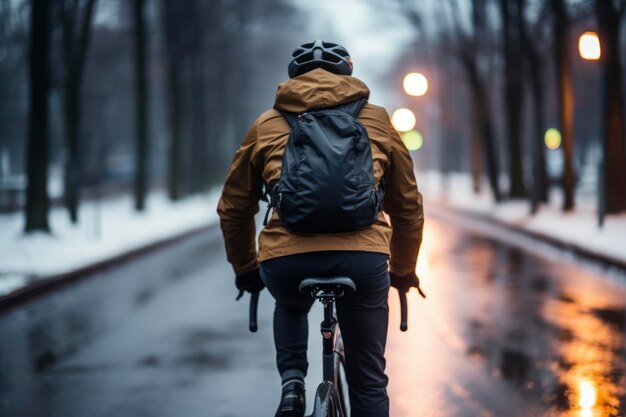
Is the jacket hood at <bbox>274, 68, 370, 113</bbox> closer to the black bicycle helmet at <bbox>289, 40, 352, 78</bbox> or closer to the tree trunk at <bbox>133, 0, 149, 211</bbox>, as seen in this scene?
the black bicycle helmet at <bbox>289, 40, 352, 78</bbox>

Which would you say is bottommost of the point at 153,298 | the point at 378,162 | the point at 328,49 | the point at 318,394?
the point at 153,298

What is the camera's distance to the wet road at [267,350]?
5.86 meters

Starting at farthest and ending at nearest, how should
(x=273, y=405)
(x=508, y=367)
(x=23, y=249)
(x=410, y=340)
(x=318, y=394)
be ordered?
(x=23, y=249) → (x=410, y=340) → (x=508, y=367) → (x=273, y=405) → (x=318, y=394)

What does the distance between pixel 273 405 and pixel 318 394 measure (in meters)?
2.56

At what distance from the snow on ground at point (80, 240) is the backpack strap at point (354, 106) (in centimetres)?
827

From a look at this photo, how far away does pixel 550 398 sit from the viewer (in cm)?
586

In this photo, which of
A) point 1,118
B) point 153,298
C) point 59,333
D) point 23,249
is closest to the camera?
point 59,333

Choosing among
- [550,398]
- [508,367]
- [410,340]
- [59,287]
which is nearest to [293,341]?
[550,398]

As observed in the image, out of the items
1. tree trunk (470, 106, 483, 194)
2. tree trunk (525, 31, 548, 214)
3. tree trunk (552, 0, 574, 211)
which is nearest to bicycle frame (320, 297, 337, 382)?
tree trunk (552, 0, 574, 211)

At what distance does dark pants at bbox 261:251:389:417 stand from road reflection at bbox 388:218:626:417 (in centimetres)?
207

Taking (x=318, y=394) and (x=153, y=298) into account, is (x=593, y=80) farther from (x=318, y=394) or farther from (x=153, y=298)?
(x=318, y=394)

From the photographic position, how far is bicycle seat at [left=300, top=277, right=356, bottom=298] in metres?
3.20

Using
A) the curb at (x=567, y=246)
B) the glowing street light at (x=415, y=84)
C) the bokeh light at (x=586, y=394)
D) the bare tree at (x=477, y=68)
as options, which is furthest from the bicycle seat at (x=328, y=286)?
the bare tree at (x=477, y=68)

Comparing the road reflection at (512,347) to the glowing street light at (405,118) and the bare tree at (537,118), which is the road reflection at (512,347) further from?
the glowing street light at (405,118)
